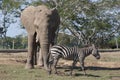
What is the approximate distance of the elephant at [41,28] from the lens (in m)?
16.3

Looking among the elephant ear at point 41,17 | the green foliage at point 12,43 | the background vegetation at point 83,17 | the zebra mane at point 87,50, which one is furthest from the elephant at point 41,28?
the green foliage at point 12,43

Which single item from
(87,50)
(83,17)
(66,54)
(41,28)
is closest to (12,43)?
(83,17)

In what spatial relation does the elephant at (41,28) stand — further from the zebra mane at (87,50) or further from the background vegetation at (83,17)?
the background vegetation at (83,17)

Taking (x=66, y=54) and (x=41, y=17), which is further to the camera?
(x=41, y=17)

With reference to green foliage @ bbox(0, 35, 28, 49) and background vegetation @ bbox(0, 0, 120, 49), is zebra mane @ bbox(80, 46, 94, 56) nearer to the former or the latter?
background vegetation @ bbox(0, 0, 120, 49)

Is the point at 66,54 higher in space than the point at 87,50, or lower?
lower

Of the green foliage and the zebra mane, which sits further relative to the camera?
the green foliage

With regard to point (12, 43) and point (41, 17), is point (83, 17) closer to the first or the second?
point (41, 17)

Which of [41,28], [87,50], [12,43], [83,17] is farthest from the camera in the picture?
[12,43]

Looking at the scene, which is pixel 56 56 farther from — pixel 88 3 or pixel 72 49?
pixel 88 3

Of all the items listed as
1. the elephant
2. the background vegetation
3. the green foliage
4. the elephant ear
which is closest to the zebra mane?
the elephant

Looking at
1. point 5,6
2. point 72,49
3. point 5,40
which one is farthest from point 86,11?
point 5,40

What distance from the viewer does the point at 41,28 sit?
16703 millimetres

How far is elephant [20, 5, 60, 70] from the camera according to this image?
16266mm
